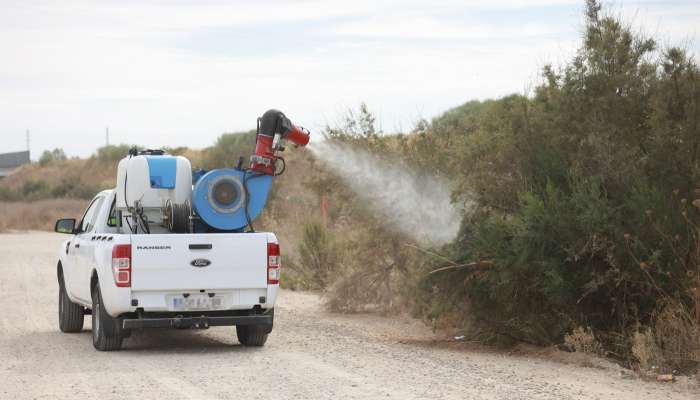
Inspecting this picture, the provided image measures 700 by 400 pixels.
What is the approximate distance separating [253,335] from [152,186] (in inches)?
87.6

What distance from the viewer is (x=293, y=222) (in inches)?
1138

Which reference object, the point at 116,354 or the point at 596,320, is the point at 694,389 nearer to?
the point at 596,320

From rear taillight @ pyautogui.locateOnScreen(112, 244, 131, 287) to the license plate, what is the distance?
650 millimetres

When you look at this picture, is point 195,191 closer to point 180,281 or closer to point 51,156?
point 180,281

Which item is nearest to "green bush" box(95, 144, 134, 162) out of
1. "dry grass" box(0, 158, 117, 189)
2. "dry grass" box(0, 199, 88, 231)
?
"dry grass" box(0, 158, 117, 189)

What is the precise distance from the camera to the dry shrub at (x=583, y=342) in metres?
12.5

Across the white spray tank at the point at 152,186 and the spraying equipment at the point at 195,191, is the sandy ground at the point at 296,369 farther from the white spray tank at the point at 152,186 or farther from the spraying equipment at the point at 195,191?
the white spray tank at the point at 152,186

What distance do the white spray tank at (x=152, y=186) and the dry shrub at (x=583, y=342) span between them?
4.90 m

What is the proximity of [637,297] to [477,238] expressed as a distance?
198cm

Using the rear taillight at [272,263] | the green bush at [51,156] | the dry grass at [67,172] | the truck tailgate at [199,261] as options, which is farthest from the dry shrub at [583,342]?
the green bush at [51,156]

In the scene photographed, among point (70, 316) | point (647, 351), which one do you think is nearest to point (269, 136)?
point (70, 316)

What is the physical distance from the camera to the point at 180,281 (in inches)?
523

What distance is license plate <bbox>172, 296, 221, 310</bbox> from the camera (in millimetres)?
13375

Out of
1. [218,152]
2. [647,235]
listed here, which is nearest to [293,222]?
[647,235]
